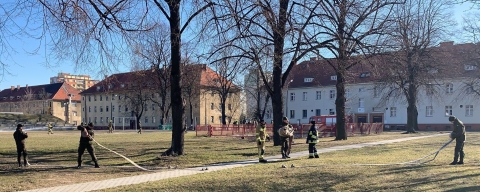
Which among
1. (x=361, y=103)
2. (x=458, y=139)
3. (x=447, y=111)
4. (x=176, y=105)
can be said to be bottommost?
(x=458, y=139)

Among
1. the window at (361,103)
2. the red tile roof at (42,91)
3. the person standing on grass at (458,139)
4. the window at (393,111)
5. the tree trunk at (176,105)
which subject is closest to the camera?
the person standing on grass at (458,139)

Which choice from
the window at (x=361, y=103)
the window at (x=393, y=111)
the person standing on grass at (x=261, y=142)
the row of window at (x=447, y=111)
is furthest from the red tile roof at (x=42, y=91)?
the person standing on grass at (x=261, y=142)

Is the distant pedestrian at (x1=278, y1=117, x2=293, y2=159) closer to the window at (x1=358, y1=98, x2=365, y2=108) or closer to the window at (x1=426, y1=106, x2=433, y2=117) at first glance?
the window at (x1=426, y1=106, x2=433, y2=117)

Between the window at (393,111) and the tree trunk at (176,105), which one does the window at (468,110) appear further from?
the tree trunk at (176,105)

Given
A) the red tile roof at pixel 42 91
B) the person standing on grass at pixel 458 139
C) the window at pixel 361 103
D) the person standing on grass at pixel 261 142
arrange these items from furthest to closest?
1. the red tile roof at pixel 42 91
2. the window at pixel 361 103
3. the person standing on grass at pixel 261 142
4. the person standing on grass at pixel 458 139

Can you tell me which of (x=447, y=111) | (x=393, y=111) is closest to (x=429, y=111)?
(x=447, y=111)

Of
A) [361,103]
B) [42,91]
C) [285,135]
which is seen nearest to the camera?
[285,135]

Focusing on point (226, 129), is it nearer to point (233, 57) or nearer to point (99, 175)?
point (233, 57)

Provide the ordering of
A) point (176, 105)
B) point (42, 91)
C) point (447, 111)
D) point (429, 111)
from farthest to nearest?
point (42, 91) → point (429, 111) → point (447, 111) → point (176, 105)

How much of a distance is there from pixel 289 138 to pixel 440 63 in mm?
27440

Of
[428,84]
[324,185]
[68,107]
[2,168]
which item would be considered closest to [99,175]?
[2,168]

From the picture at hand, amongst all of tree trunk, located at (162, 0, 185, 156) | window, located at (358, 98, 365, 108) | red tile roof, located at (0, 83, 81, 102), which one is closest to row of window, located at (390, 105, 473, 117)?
window, located at (358, 98, 365, 108)

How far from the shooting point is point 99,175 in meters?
11.8

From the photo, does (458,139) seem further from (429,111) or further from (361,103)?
(361,103)
